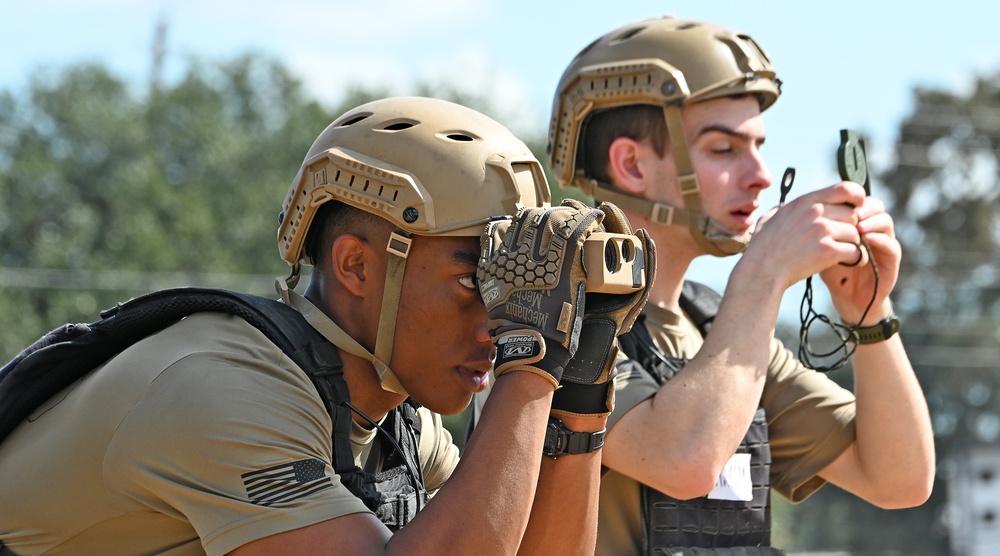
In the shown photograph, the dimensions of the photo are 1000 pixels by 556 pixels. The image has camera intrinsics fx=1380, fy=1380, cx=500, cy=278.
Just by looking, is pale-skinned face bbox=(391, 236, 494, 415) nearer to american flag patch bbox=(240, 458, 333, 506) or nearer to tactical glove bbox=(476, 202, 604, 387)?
tactical glove bbox=(476, 202, 604, 387)

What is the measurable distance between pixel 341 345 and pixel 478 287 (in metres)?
0.41

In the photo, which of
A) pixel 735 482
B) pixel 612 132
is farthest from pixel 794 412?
pixel 612 132

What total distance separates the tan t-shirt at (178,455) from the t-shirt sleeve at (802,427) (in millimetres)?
2025

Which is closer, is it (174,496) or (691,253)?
(174,496)

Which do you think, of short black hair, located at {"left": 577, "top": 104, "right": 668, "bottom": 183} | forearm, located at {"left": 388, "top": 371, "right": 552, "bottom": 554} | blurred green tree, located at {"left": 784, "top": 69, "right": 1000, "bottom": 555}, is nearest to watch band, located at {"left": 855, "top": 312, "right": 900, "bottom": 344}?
short black hair, located at {"left": 577, "top": 104, "right": 668, "bottom": 183}

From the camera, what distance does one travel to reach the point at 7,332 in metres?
28.4

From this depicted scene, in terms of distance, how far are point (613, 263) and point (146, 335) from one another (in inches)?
47.0

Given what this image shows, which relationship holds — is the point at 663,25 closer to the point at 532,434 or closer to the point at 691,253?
the point at 691,253

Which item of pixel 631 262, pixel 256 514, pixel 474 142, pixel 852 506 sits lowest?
pixel 852 506

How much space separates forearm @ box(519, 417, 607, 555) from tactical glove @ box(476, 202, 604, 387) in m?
0.33

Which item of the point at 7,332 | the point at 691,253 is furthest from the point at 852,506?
the point at 691,253

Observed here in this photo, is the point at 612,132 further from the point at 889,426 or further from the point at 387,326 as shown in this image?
the point at 387,326

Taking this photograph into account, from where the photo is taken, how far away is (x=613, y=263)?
3.43 metres

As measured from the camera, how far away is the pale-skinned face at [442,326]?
143 inches
